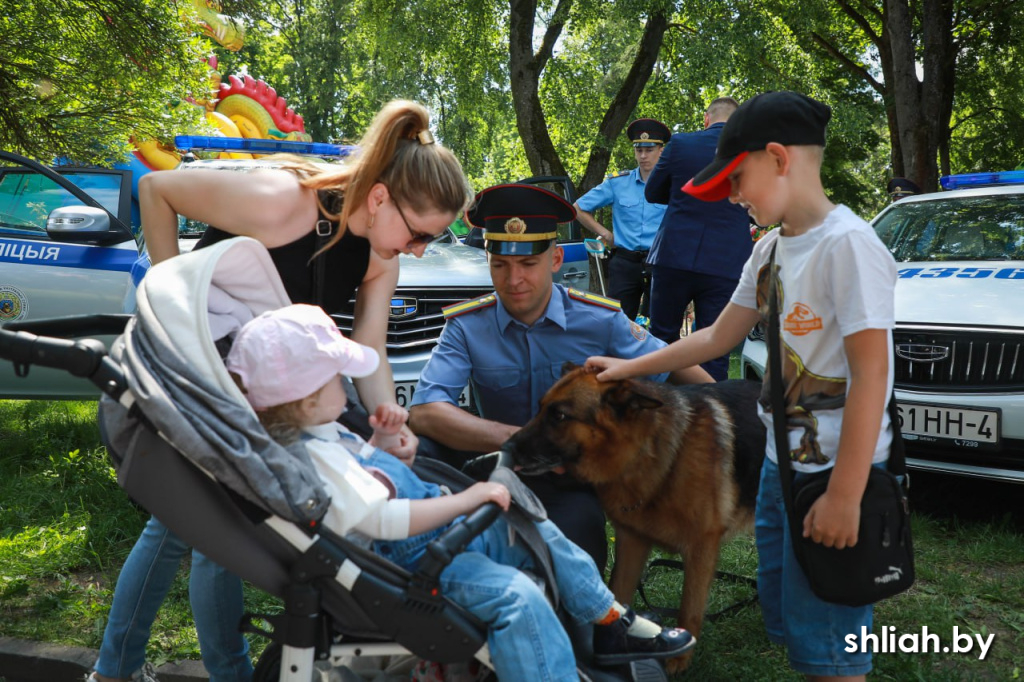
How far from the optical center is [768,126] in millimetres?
2174

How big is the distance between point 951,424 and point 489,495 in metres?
3.20

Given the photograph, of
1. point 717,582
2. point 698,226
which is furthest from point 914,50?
point 717,582

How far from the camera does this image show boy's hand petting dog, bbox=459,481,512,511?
2.05m

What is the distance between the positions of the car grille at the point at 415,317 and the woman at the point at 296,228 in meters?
2.48

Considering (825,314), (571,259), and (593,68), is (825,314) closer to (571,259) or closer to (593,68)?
(571,259)

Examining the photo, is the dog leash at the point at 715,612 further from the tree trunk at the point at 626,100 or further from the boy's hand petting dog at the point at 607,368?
the tree trunk at the point at 626,100

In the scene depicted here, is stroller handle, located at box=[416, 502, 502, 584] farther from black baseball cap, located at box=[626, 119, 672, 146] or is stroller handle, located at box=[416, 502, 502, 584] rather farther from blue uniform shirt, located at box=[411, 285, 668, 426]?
black baseball cap, located at box=[626, 119, 672, 146]

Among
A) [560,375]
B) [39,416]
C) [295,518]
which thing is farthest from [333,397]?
[39,416]

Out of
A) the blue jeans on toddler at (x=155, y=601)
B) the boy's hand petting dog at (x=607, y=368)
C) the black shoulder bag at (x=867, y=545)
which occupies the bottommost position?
the blue jeans on toddler at (x=155, y=601)

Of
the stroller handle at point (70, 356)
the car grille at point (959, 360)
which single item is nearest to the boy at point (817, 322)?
the stroller handle at point (70, 356)

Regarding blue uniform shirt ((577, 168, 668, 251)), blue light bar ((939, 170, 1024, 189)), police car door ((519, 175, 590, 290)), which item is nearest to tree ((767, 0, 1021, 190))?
blue uniform shirt ((577, 168, 668, 251))

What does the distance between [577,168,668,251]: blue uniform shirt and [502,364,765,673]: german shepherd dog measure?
4.61 m

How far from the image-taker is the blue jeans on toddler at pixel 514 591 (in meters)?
1.97

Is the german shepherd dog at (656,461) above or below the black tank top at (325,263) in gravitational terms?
below
